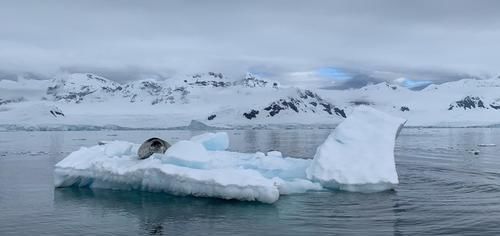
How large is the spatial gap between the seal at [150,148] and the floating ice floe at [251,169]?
0.39 metres

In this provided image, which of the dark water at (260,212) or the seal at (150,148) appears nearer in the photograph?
the dark water at (260,212)

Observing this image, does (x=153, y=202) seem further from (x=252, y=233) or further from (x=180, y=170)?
Result: (x=252, y=233)

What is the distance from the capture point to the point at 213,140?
24266mm

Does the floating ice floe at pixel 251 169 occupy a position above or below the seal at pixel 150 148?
below

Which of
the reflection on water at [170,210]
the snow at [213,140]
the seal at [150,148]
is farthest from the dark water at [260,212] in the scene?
the snow at [213,140]

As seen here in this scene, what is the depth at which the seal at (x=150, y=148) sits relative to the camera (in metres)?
20.7

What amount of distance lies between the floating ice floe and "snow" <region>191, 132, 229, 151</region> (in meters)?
1.62

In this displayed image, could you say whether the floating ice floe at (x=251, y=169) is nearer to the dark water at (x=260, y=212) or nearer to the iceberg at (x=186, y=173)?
the iceberg at (x=186, y=173)

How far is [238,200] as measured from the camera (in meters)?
17.1

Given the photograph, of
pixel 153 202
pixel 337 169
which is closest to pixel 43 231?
→ pixel 153 202

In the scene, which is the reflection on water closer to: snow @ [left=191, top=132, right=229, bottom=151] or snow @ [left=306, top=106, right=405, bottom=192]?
snow @ [left=306, top=106, right=405, bottom=192]

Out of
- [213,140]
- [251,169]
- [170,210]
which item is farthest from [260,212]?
[213,140]

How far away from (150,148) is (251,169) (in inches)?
146

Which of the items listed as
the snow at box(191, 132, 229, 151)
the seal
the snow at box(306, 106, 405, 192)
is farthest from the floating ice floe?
the snow at box(191, 132, 229, 151)
